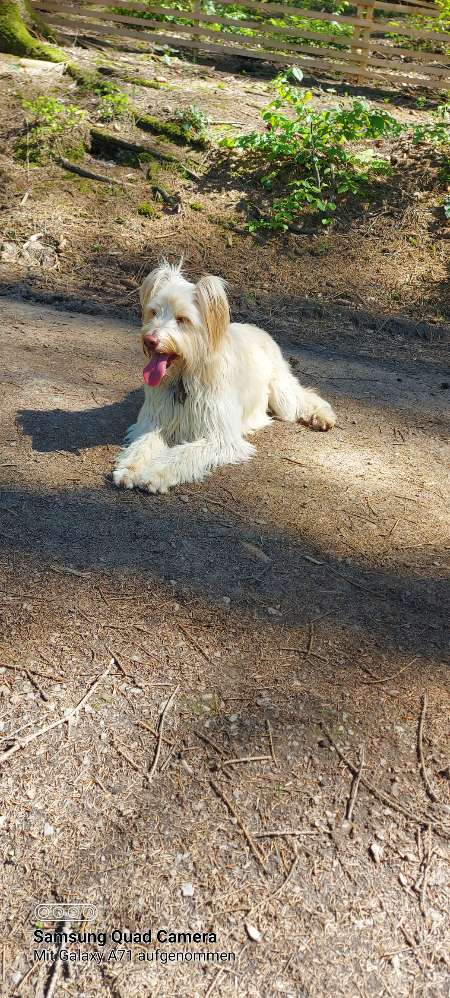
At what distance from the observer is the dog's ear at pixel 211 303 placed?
5.06 m

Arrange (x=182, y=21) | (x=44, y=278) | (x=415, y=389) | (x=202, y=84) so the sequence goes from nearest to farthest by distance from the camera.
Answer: (x=415, y=389) < (x=44, y=278) < (x=202, y=84) < (x=182, y=21)

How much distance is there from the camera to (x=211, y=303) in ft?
16.7

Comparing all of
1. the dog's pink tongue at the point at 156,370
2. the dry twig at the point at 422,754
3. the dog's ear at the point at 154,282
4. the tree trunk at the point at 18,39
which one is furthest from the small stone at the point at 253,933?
the tree trunk at the point at 18,39

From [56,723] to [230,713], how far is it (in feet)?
2.51

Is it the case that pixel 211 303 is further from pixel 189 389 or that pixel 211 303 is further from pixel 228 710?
pixel 228 710

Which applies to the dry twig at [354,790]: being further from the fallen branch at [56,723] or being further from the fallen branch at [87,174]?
the fallen branch at [87,174]

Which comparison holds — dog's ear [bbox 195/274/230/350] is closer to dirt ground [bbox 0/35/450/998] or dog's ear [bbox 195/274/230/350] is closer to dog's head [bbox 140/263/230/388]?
dog's head [bbox 140/263/230/388]

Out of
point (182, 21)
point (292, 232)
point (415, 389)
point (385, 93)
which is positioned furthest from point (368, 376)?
point (182, 21)

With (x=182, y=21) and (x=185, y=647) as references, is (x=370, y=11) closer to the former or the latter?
(x=182, y=21)

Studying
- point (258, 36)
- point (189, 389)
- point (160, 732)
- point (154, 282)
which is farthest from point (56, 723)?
point (258, 36)

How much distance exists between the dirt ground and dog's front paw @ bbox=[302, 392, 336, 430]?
185 millimetres

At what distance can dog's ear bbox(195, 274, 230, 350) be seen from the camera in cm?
506

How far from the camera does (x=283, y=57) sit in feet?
47.9

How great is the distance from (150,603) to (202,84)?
40.3ft
